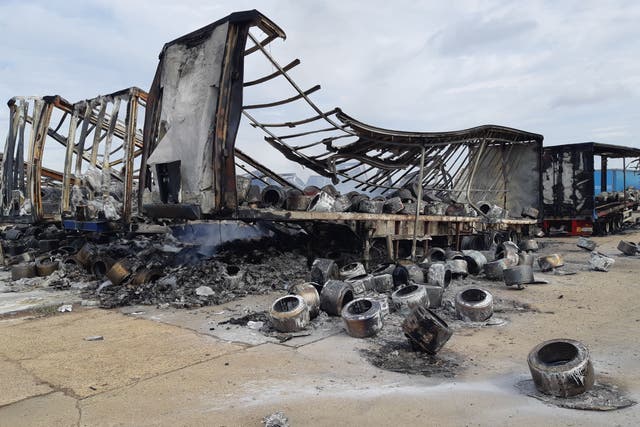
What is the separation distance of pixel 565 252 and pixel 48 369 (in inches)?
461

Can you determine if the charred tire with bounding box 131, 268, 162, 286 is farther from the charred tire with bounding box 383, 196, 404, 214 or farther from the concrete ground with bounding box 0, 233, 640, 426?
the charred tire with bounding box 383, 196, 404, 214

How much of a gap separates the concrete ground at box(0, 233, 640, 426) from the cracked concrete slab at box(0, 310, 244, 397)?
0.01 metres

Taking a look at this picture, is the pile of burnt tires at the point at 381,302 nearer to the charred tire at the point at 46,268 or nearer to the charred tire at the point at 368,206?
the charred tire at the point at 368,206

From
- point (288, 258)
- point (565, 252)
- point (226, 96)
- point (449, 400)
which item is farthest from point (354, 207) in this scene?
point (565, 252)

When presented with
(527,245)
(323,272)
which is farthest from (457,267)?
(527,245)

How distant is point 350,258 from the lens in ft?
28.3

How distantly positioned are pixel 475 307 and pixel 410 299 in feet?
2.34

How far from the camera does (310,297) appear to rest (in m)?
5.34

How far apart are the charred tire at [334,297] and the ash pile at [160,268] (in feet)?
5.40

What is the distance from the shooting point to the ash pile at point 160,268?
664 centimetres

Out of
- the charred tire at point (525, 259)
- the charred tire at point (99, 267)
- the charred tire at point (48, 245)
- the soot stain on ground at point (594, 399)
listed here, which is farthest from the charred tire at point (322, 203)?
the charred tire at point (48, 245)

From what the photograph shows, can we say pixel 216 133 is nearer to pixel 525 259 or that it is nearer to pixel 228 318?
pixel 228 318

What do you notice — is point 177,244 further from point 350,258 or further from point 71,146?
point 350,258

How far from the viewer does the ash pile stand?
664 centimetres
